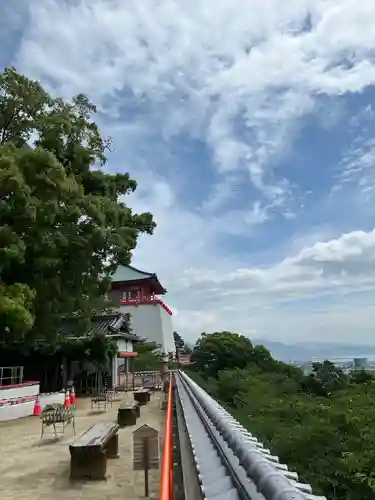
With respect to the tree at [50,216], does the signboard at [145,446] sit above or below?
below

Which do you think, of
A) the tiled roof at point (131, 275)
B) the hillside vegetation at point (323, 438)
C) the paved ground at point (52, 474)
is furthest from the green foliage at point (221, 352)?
the paved ground at point (52, 474)

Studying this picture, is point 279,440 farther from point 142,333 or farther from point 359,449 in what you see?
point 142,333

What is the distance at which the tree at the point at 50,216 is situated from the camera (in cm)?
1222

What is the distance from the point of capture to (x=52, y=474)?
21.9ft

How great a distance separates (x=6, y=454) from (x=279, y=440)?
15.3 ft

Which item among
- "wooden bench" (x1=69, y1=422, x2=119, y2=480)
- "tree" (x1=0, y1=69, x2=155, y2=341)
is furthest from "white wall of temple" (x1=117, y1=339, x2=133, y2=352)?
"wooden bench" (x1=69, y1=422, x2=119, y2=480)

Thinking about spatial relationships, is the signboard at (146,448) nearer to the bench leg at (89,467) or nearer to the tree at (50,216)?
the bench leg at (89,467)

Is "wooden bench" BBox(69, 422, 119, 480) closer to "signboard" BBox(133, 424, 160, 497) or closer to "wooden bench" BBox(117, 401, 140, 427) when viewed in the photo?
"signboard" BBox(133, 424, 160, 497)

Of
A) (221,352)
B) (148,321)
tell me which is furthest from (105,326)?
(148,321)

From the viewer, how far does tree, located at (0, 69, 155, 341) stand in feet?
40.1

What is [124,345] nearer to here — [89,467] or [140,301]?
[140,301]

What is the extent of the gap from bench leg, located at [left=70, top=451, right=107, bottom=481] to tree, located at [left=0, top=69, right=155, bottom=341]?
6.00m

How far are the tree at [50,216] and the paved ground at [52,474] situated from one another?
3.52 m

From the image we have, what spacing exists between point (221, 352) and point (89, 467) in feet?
107
